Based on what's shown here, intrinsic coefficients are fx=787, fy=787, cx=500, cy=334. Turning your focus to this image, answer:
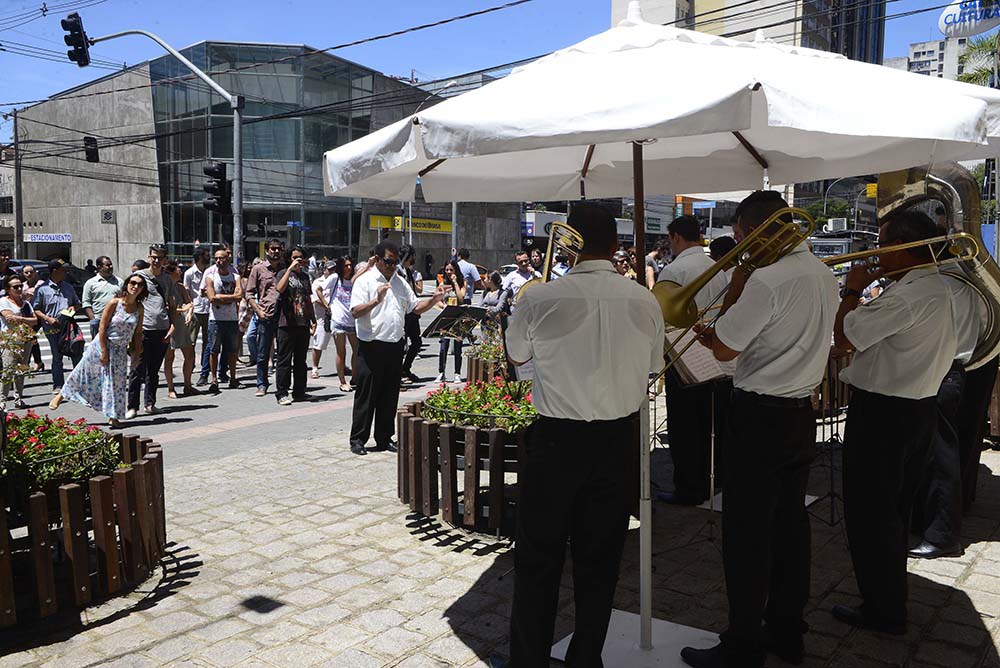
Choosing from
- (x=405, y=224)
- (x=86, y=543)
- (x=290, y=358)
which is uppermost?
(x=405, y=224)

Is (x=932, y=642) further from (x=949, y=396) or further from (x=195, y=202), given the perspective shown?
(x=195, y=202)

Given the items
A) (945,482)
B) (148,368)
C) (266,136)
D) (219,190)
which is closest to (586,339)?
(945,482)

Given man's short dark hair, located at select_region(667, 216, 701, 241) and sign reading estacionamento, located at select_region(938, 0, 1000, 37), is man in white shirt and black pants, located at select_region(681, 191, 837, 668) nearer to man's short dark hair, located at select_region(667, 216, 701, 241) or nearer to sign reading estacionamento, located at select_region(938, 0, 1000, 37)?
man's short dark hair, located at select_region(667, 216, 701, 241)

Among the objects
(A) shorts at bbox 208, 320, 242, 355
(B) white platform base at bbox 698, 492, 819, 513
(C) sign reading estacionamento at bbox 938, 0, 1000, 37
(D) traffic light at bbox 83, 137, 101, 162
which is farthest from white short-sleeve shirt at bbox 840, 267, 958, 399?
(D) traffic light at bbox 83, 137, 101, 162

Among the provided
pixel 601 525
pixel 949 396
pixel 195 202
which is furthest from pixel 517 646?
pixel 195 202

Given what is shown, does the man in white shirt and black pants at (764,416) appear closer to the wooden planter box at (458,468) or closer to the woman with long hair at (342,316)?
the wooden planter box at (458,468)

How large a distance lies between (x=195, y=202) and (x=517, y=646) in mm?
42211

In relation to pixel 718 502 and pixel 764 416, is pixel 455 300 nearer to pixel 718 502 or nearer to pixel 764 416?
pixel 718 502

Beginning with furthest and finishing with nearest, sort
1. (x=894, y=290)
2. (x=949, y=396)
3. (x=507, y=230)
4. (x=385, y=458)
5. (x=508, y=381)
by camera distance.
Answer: (x=507, y=230) → (x=385, y=458) → (x=508, y=381) → (x=949, y=396) → (x=894, y=290)

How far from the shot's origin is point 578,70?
307 cm

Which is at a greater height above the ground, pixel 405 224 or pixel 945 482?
pixel 405 224

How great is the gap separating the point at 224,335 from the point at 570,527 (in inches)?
369

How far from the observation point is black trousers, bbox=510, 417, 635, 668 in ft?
9.78

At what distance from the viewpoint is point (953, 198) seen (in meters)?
5.38
